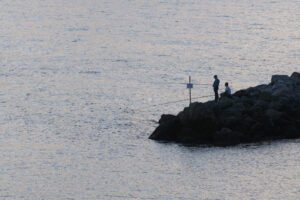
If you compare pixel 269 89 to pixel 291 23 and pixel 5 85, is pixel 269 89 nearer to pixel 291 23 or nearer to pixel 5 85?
pixel 5 85

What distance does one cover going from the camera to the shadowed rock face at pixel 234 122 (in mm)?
39250

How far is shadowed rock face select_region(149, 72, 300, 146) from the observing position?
39250mm

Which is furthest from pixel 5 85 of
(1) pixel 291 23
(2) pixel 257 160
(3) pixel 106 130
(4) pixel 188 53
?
(1) pixel 291 23

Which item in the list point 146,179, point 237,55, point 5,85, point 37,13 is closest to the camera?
point 146,179

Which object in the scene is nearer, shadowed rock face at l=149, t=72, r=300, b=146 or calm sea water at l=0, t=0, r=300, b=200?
calm sea water at l=0, t=0, r=300, b=200

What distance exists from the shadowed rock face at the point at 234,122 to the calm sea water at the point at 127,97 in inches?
31.5

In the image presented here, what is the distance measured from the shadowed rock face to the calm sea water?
800mm

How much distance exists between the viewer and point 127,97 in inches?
2045

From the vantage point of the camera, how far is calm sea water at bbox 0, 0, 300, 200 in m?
35.4

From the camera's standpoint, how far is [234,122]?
129 ft

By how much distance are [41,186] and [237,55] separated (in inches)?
1493

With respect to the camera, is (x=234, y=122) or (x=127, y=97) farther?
(x=127, y=97)

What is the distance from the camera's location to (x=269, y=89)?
42.5 m

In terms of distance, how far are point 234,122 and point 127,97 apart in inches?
556
